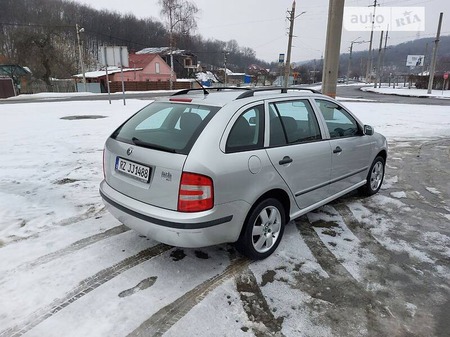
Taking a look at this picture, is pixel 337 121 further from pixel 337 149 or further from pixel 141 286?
pixel 141 286

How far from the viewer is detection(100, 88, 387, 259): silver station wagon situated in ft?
9.02

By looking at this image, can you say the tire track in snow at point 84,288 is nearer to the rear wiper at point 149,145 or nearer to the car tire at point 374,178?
the rear wiper at point 149,145

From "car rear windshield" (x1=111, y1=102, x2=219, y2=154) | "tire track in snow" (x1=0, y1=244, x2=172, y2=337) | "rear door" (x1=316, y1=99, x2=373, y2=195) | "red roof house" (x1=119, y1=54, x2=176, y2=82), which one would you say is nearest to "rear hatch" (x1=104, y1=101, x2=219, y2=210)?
"car rear windshield" (x1=111, y1=102, x2=219, y2=154)

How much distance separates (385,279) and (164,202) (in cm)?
211

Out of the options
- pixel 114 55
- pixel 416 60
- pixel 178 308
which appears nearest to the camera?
pixel 178 308

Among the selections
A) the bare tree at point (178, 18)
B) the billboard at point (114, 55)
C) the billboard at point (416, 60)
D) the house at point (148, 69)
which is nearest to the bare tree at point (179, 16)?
the bare tree at point (178, 18)

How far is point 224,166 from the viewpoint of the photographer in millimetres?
2771

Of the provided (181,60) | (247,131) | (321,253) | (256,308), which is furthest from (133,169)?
(181,60)

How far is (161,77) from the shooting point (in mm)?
62625

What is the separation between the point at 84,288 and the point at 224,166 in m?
1.56

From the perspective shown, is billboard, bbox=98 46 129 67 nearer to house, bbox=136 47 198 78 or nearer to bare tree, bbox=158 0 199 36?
bare tree, bbox=158 0 199 36

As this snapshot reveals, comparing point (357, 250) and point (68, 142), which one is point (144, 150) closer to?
point (357, 250)

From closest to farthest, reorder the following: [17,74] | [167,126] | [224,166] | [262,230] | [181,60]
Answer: [224,166], [262,230], [167,126], [17,74], [181,60]

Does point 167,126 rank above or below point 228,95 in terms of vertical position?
below
